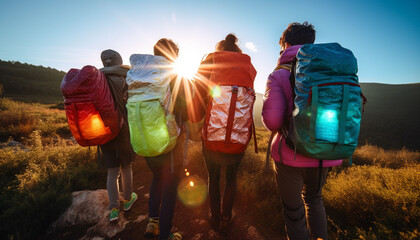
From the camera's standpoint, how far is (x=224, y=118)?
1.68 metres

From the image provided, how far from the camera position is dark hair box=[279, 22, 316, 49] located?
164 centimetres

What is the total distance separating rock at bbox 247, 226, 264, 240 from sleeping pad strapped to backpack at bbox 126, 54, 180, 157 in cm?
194

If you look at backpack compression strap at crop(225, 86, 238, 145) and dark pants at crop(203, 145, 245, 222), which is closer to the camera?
backpack compression strap at crop(225, 86, 238, 145)

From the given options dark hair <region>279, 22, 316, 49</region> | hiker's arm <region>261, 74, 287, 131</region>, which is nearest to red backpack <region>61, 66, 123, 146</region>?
hiker's arm <region>261, 74, 287, 131</region>

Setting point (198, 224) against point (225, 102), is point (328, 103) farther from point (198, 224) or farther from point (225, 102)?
point (198, 224)

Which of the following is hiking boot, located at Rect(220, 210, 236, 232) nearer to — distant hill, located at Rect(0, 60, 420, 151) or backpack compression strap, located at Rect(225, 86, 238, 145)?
backpack compression strap, located at Rect(225, 86, 238, 145)

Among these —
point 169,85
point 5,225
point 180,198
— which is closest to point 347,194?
point 180,198

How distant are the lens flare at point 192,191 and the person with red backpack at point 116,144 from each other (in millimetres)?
1116

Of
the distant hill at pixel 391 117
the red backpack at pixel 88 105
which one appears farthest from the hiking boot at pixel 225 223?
the distant hill at pixel 391 117

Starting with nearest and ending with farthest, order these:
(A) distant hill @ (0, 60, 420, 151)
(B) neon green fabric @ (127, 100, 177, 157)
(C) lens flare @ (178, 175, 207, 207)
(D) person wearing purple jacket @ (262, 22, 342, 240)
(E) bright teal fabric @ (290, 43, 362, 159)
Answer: (E) bright teal fabric @ (290, 43, 362, 159)
(D) person wearing purple jacket @ (262, 22, 342, 240)
(B) neon green fabric @ (127, 100, 177, 157)
(C) lens flare @ (178, 175, 207, 207)
(A) distant hill @ (0, 60, 420, 151)

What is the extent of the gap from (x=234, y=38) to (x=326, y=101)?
4.35 feet

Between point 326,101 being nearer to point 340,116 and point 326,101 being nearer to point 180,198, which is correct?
point 340,116

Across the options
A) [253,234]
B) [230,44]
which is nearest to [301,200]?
[253,234]

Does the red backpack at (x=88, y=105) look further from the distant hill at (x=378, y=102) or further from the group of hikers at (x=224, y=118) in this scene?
the distant hill at (x=378, y=102)
